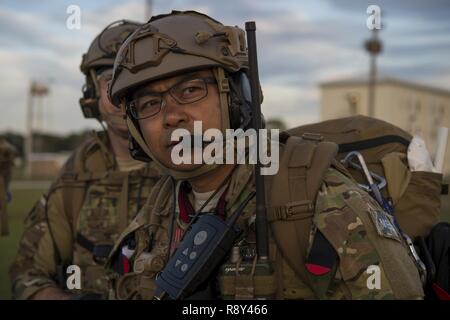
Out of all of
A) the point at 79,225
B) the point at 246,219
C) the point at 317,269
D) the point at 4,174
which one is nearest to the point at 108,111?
the point at 79,225

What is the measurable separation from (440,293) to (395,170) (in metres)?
0.56

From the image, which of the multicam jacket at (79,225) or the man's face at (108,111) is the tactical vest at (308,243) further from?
the man's face at (108,111)

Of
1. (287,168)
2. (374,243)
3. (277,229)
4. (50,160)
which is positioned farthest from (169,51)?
(50,160)

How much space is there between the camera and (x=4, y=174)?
5195mm

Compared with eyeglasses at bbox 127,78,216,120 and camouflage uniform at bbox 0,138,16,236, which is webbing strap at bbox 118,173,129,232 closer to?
camouflage uniform at bbox 0,138,16,236

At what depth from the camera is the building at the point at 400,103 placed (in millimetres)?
14641

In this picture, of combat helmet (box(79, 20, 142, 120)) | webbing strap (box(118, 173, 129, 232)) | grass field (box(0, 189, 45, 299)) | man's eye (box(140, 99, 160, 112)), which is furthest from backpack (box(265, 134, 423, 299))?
grass field (box(0, 189, 45, 299))

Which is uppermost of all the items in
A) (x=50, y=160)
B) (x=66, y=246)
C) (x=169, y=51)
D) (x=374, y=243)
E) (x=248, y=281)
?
(x=169, y=51)

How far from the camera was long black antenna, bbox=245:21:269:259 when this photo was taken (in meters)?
2.27

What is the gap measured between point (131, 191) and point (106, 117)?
0.56 meters

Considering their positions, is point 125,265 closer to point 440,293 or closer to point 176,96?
point 176,96

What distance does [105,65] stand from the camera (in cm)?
441

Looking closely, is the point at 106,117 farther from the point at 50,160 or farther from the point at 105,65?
the point at 50,160

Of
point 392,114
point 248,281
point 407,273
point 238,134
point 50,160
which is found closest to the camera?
point 407,273
